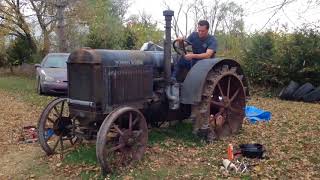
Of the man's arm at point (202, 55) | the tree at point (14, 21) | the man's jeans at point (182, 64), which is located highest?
the tree at point (14, 21)

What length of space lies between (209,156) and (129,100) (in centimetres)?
149

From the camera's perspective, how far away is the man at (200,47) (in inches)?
288

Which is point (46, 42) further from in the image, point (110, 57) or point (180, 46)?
point (110, 57)

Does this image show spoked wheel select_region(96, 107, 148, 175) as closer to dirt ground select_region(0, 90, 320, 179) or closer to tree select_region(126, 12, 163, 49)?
dirt ground select_region(0, 90, 320, 179)

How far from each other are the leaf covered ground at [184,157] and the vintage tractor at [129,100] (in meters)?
0.28

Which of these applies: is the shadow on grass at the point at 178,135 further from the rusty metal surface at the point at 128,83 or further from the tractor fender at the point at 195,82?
the rusty metal surface at the point at 128,83

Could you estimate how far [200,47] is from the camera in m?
7.55

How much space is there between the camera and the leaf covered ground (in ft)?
18.8

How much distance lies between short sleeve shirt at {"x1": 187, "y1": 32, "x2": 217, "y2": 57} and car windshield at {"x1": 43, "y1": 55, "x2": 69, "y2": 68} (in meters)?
8.62

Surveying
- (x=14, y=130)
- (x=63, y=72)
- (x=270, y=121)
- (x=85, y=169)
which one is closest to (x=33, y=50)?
(x=63, y=72)

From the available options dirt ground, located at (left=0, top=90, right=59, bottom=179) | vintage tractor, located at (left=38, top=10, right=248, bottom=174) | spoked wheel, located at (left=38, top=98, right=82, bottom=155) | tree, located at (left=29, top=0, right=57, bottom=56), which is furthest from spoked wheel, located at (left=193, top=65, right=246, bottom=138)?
tree, located at (left=29, top=0, right=57, bottom=56)

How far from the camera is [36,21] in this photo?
2497 cm

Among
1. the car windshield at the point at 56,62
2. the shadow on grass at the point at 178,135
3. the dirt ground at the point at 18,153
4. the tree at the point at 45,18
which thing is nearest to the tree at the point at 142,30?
the tree at the point at 45,18

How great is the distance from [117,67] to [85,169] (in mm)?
1518
